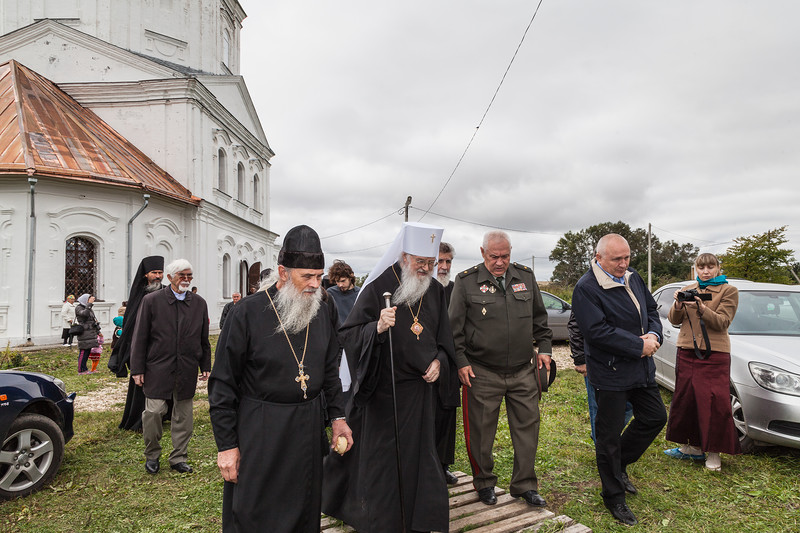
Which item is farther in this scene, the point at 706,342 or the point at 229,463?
the point at 706,342

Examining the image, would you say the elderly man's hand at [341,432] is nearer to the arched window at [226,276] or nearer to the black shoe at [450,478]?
the black shoe at [450,478]

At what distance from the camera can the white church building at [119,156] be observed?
15992 millimetres

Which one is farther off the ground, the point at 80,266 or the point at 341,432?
the point at 80,266

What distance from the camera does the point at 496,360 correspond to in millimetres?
4258

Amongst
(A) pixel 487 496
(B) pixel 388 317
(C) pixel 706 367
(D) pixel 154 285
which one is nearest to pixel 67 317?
(D) pixel 154 285

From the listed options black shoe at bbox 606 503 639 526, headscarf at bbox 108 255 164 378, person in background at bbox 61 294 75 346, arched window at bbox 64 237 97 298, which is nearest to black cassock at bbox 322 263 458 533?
black shoe at bbox 606 503 639 526

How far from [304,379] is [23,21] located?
94.2ft

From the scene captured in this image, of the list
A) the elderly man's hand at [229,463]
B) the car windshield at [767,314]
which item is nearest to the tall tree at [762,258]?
the car windshield at [767,314]

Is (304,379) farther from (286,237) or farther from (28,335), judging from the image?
(28,335)

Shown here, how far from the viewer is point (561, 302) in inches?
590

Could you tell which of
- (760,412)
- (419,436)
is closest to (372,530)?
(419,436)

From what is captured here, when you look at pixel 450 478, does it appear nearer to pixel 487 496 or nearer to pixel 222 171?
pixel 487 496

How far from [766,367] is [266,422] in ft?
16.3

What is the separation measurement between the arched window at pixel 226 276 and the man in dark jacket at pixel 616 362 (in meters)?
21.7
